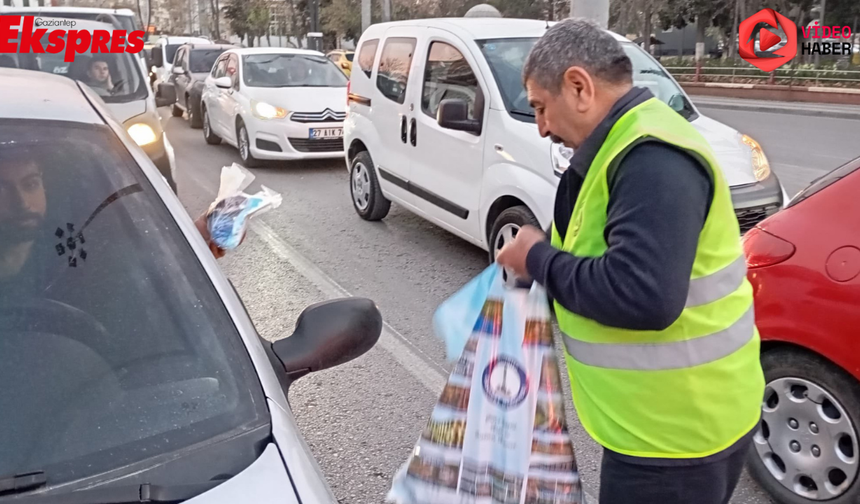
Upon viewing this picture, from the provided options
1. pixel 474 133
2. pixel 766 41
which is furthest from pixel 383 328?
pixel 766 41

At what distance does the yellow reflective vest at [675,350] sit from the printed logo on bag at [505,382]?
15 centimetres

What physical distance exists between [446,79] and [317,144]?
4.68 metres

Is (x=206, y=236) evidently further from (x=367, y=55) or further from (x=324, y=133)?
(x=324, y=133)

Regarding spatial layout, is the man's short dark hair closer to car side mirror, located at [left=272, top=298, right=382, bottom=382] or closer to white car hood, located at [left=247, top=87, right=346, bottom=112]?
car side mirror, located at [left=272, top=298, right=382, bottom=382]

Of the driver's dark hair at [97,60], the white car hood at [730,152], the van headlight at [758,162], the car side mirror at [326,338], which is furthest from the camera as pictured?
the driver's dark hair at [97,60]

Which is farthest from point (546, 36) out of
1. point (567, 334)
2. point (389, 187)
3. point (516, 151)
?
point (389, 187)

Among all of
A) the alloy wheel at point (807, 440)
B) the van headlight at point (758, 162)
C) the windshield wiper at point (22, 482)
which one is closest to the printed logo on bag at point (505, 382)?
the windshield wiper at point (22, 482)

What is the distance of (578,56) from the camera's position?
1.69 metres

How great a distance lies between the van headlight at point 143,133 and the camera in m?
6.64

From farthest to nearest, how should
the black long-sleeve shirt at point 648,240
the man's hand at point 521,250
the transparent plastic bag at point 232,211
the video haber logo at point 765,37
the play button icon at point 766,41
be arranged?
1. the play button icon at point 766,41
2. the video haber logo at point 765,37
3. the transparent plastic bag at point 232,211
4. the man's hand at point 521,250
5. the black long-sleeve shirt at point 648,240

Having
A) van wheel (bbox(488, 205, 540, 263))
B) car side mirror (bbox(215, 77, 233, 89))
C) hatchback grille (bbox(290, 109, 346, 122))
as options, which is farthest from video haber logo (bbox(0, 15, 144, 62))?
van wheel (bbox(488, 205, 540, 263))

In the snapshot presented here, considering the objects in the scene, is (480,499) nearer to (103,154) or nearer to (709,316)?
(709,316)

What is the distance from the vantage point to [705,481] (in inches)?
69.5

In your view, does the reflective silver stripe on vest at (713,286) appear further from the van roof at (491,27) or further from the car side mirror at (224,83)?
the car side mirror at (224,83)
